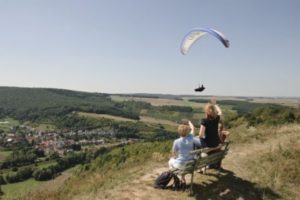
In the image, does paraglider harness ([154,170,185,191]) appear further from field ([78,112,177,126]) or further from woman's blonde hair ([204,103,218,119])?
field ([78,112,177,126])

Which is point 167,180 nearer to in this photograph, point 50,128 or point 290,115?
point 290,115

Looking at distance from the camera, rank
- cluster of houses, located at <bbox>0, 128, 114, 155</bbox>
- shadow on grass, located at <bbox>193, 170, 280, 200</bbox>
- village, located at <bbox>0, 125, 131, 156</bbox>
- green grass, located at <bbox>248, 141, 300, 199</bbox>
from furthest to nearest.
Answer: cluster of houses, located at <bbox>0, 128, 114, 155</bbox>, village, located at <bbox>0, 125, 131, 156</bbox>, green grass, located at <bbox>248, 141, 300, 199</bbox>, shadow on grass, located at <bbox>193, 170, 280, 200</bbox>

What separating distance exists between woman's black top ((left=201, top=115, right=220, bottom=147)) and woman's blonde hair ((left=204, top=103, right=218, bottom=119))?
5.1 inches

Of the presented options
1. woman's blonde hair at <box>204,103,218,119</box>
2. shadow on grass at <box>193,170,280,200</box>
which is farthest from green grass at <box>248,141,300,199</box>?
woman's blonde hair at <box>204,103,218,119</box>

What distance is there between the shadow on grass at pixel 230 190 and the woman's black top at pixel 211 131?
1.06 m

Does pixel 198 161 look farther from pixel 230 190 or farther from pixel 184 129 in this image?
pixel 230 190

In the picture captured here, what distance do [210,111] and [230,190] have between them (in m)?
2.30

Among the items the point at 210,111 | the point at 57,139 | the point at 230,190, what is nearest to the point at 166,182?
the point at 230,190

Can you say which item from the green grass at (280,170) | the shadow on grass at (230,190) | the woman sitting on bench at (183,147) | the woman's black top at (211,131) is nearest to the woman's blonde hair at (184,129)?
the woman sitting on bench at (183,147)

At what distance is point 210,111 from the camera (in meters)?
10.2

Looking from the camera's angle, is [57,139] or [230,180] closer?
[230,180]

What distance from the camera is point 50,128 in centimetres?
15250

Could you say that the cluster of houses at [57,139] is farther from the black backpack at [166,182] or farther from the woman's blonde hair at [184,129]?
the woman's blonde hair at [184,129]

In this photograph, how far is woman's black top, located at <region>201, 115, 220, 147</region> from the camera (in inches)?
411
